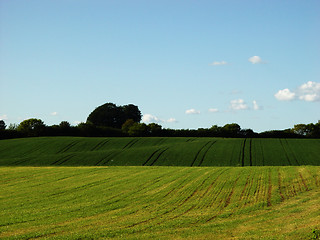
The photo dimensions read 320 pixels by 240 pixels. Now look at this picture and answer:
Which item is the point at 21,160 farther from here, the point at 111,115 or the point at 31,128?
the point at 111,115

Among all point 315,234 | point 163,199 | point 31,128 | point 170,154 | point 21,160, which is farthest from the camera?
point 31,128

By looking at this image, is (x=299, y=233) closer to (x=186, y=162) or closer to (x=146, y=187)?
(x=146, y=187)

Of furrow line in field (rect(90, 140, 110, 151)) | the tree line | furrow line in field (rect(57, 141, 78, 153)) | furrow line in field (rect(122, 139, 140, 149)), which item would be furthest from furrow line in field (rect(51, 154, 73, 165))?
the tree line

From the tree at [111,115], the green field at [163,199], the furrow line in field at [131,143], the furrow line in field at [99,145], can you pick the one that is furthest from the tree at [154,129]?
the green field at [163,199]

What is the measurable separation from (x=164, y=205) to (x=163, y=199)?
2.39m

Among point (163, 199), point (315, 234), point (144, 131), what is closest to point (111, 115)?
point (144, 131)

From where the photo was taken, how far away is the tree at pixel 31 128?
110875mm

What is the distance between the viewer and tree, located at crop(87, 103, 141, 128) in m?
158

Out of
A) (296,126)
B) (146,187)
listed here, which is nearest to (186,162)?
(146,187)

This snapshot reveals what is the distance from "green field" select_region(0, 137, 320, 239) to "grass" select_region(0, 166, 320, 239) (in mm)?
56

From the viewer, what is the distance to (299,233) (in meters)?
18.8

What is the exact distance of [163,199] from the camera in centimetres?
3102

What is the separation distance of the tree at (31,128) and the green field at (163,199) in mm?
46996

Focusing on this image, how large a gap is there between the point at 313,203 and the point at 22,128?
322 feet
